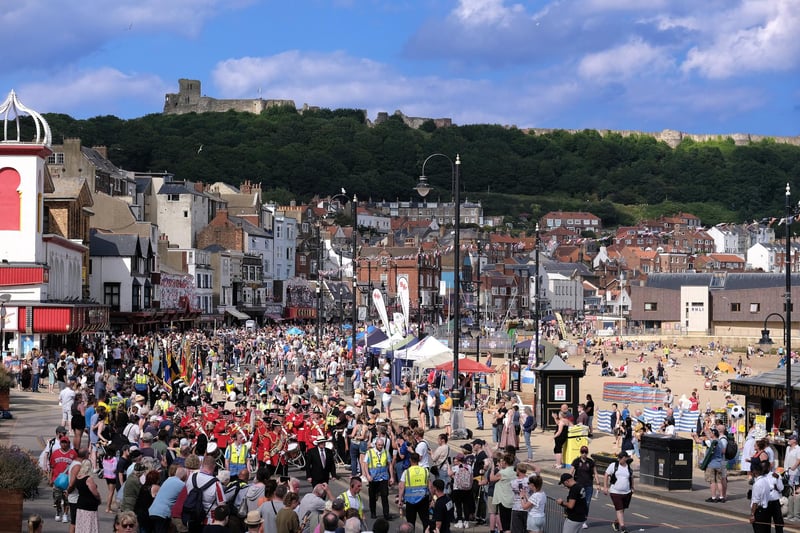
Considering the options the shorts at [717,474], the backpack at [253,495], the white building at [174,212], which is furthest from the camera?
the white building at [174,212]

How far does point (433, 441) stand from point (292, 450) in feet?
27.5

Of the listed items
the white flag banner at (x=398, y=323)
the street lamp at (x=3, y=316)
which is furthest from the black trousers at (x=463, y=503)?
the white flag banner at (x=398, y=323)

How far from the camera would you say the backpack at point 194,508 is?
46.0ft

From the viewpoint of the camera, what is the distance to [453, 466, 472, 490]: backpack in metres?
17.4

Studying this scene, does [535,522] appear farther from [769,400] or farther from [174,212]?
[174,212]

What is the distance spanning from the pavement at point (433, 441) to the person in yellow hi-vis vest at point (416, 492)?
1.68 meters

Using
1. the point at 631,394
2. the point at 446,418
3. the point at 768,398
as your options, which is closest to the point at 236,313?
the point at 631,394

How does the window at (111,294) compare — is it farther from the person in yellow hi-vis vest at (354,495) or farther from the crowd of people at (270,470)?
the person in yellow hi-vis vest at (354,495)

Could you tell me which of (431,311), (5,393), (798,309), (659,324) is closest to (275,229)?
(431,311)

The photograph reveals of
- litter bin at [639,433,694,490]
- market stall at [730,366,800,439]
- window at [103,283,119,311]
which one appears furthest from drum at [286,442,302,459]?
window at [103,283,119,311]

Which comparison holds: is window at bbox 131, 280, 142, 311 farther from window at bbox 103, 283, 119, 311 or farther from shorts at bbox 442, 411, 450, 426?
shorts at bbox 442, 411, 450, 426

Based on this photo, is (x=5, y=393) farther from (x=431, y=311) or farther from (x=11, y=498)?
(x=431, y=311)

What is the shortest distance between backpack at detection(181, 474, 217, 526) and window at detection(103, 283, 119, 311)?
190 ft

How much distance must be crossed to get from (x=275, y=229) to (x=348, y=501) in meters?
104
